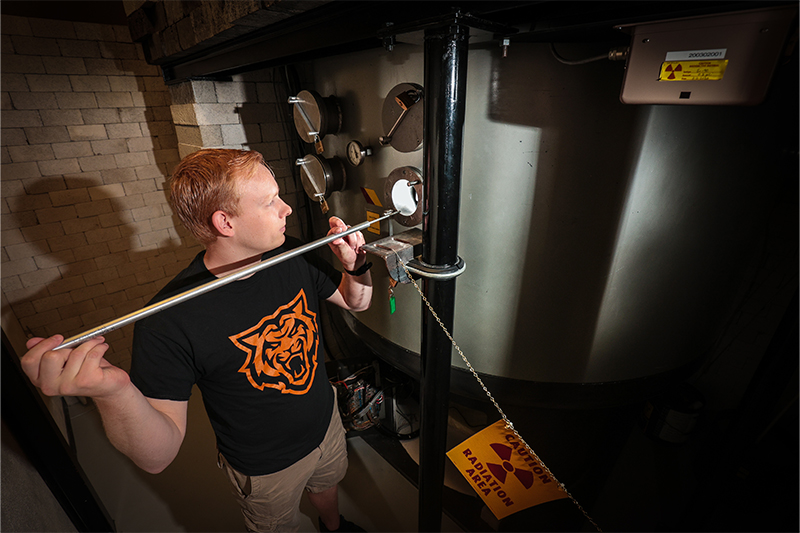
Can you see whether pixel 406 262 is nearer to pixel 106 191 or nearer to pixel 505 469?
pixel 505 469

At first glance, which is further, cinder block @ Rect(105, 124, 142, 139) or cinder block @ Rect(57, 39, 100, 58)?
cinder block @ Rect(105, 124, 142, 139)

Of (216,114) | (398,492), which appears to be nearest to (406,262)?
(398,492)

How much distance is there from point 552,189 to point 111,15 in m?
3.07

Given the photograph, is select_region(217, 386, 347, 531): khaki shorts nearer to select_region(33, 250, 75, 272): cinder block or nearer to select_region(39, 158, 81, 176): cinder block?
select_region(33, 250, 75, 272): cinder block

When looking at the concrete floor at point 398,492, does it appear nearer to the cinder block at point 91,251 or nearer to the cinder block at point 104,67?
the cinder block at point 91,251

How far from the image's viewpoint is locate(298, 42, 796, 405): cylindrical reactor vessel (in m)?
1.01

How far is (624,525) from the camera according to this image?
1.96 meters

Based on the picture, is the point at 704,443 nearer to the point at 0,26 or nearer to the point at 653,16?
the point at 653,16

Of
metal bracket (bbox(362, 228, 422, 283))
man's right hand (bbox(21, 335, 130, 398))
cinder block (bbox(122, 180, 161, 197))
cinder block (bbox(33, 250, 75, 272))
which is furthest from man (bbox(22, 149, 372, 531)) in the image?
cinder block (bbox(33, 250, 75, 272))

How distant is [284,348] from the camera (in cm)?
131

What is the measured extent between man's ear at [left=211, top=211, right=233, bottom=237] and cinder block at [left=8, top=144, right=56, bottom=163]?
228 cm

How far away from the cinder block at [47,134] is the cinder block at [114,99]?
291 mm

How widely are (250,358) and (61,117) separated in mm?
2468

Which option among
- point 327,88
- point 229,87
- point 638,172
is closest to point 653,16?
point 638,172
